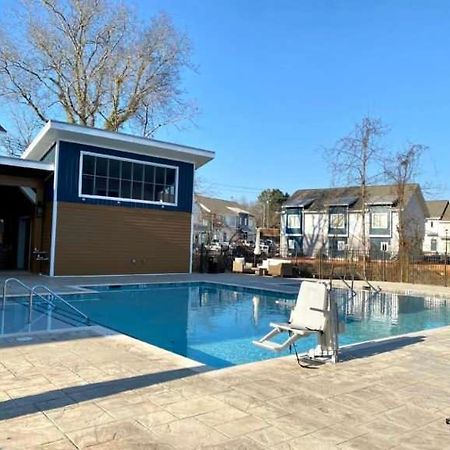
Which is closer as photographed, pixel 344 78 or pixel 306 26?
pixel 306 26

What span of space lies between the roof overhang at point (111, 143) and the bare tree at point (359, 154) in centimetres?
756

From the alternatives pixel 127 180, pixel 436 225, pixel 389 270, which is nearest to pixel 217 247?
pixel 389 270

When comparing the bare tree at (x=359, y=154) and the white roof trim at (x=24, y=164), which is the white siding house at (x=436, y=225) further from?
the white roof trim at (x=24, y=164)

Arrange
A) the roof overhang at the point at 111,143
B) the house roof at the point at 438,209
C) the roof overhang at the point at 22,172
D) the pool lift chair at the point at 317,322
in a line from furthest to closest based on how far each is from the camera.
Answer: the house roof at the point at 438,209 → the roof overhang at the point at 111,143 → the roof overhang at the point at 22,172 → the pool lift chair at the point at 317,322

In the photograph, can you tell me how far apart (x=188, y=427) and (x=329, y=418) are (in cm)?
103

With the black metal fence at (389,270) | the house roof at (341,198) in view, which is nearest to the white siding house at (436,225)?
the house roof at (341,198)

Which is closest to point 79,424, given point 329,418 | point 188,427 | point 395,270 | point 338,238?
point 188,427

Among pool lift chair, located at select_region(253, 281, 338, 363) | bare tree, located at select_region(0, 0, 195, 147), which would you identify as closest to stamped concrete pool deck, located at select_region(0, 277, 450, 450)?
pool lift chair, located at select_region(253, 281, 338, 363)

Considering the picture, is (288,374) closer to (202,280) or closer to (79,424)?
(79,424)

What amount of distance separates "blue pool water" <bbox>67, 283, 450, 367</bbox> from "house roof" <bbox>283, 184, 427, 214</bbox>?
67.5ft

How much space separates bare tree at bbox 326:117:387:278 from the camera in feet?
72.0

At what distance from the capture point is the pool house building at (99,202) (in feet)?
49.6

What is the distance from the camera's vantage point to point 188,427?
3.11 m

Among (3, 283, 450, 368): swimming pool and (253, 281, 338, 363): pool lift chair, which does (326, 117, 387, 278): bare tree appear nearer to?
(3, 283, 450, 368): swimming pool
